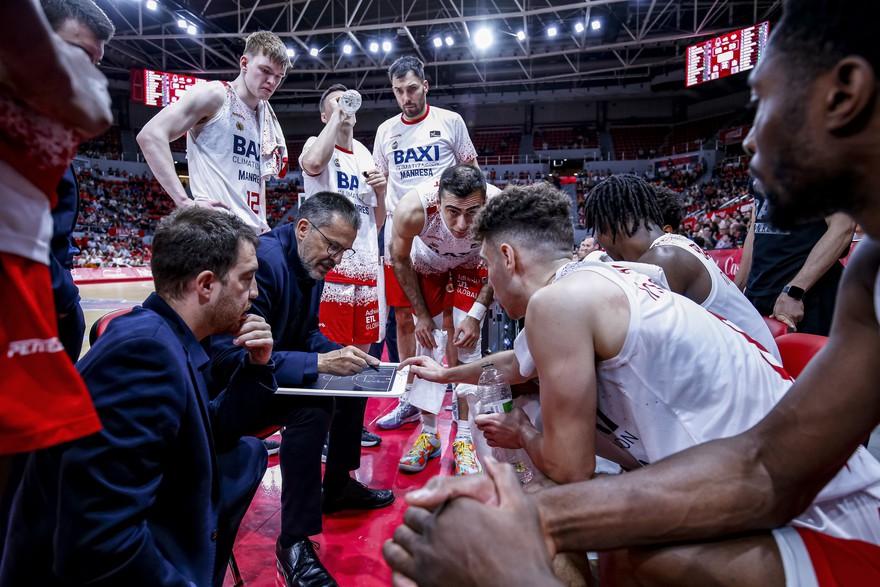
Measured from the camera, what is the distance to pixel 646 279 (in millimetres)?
1583

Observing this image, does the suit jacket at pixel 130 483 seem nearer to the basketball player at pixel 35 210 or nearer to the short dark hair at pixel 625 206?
the basketball player at pixel 35 210

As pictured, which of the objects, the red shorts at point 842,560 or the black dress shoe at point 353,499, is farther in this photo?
the black dress shoe at point 353,499

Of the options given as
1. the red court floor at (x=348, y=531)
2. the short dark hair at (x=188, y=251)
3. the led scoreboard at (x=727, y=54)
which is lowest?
the red court floor at (x=348, y=531)

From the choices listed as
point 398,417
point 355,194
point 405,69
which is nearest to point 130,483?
point 398,417

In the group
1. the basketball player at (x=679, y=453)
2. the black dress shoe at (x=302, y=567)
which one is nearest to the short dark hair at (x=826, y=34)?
the basketball player at (x=679, y=453)

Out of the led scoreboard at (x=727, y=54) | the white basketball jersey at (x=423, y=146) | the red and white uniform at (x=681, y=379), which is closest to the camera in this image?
the red and white uniform at (x=681, y=379)

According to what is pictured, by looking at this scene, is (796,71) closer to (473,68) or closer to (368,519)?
(368,519)

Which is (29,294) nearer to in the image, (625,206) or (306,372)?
(306,372)

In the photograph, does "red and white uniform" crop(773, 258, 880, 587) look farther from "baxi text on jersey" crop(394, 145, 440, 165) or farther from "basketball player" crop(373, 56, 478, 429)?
"baxi text on jersey" crop(394, 145, 440, 165)

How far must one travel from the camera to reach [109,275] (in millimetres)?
14586

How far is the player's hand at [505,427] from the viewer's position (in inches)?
70.9

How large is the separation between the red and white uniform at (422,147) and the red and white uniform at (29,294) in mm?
3074

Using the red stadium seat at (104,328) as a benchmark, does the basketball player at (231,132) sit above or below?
above

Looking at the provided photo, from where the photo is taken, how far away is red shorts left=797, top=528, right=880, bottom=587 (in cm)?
100
